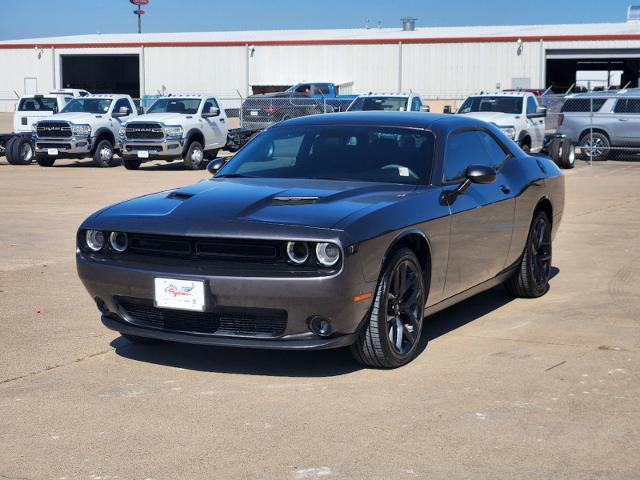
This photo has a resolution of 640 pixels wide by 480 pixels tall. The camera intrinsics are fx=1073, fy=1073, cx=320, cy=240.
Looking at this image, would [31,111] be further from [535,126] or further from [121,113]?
[535,126]

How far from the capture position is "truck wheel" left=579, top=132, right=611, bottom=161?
27719 millimetres

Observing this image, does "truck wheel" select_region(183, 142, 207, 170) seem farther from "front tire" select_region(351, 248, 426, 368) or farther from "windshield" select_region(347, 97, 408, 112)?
"front tire" select_region(351, 248, 426, 368)

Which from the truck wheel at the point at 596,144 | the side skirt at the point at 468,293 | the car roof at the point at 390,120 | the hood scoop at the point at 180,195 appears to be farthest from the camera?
the truck wheel at the point at 596,144

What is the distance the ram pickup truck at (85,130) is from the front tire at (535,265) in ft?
63.8

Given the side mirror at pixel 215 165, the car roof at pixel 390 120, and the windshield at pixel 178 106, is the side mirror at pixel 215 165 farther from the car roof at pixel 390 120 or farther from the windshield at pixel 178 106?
the windshield at pixel 178 106

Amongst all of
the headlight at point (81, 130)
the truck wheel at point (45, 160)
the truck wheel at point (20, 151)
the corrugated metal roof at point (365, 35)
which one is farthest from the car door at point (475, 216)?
the corrugated metal roof at point (365, 35)

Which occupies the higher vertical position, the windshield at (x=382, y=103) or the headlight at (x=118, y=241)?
the windshield at (x=382, y=103)

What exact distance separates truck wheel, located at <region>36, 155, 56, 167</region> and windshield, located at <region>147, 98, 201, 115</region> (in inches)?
110

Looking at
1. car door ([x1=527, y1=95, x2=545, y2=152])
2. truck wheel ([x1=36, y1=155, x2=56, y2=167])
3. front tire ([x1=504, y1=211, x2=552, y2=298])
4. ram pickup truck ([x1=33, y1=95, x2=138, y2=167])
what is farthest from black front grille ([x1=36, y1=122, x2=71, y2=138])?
front tire ([x1=504, y1=211, x2=552, y2=298])

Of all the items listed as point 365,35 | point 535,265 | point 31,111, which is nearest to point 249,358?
point 535,265

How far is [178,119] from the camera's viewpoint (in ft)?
86.3

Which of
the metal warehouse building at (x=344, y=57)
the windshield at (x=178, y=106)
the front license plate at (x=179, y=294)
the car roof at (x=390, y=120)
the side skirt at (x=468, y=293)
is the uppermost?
the metal warehouse building at (x=344, y=57)

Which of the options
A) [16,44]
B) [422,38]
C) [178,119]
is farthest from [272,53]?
[178,119]

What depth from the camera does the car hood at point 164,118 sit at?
2598 cm
